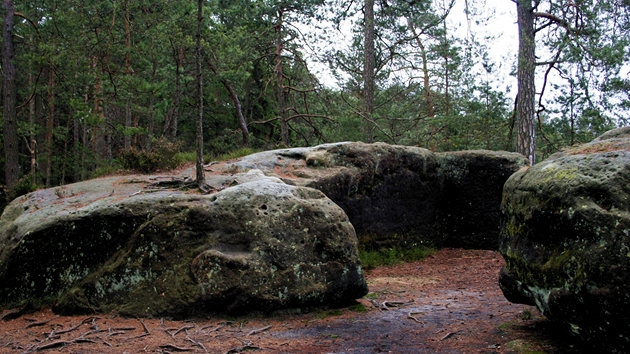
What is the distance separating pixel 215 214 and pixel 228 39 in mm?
7813

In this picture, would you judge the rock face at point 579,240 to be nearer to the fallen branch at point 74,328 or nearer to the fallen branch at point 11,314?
the fallen branch at point 74,328

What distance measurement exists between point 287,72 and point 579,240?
584 inches

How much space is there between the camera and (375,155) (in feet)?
36.1

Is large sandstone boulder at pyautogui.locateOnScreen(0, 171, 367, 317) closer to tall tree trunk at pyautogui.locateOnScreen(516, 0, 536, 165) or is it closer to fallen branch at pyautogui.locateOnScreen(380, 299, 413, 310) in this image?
fallen branch at pyautogui.locateOnScreen(380, 299, 413, 310)

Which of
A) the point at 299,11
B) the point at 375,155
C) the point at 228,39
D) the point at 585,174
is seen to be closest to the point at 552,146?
the point at 375,155

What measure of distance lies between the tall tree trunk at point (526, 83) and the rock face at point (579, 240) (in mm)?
8243

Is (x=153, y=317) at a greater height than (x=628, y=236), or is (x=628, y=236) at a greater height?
(x=628, y=236)

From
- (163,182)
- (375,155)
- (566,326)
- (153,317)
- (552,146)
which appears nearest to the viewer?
(566,326)

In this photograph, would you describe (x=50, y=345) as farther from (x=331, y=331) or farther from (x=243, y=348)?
(x=331, y=331)

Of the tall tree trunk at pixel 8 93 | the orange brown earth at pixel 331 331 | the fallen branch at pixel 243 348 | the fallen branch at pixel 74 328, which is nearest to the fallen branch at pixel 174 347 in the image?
the orange brown earth at pixel 331 331

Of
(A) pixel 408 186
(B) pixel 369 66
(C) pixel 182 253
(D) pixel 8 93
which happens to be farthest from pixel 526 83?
(D) pixel 8 93

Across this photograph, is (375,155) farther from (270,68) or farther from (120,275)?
(270,68)

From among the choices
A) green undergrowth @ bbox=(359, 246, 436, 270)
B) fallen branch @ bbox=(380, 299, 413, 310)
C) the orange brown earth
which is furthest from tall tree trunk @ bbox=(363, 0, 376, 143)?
fallen branch @ bbox=(380, 299, 413, 310)

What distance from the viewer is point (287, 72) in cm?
1772
